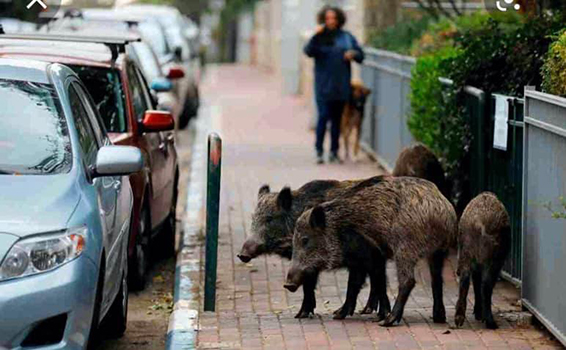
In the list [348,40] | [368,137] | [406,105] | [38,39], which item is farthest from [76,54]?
[368,137]

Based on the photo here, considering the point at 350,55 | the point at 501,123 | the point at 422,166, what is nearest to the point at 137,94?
the point at 422,166

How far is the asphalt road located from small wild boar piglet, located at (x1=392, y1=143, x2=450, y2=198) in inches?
79.5

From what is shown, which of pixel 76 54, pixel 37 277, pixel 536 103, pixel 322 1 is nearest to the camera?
pixel 37 277

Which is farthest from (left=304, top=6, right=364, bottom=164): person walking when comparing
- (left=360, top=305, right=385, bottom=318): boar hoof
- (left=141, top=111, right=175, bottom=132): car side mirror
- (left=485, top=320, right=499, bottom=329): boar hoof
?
(left=485, top=320, right=499, bottom=329): boar hoof

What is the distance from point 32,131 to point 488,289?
2814 mm

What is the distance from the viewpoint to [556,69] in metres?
9.07

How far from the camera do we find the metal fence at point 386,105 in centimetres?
1634

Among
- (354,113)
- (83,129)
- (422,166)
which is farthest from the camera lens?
(354,113)

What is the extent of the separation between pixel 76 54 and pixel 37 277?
4678 millimetres

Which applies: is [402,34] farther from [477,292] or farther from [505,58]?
[477,292]

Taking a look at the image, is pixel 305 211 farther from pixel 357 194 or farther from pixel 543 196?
pixel 543 196

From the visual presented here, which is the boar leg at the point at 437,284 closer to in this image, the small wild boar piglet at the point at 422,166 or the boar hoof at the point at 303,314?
the boar hoof at the point at 303,314

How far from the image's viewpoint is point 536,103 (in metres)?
9.01

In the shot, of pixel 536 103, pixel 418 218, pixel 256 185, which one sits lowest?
pixel 256 185
